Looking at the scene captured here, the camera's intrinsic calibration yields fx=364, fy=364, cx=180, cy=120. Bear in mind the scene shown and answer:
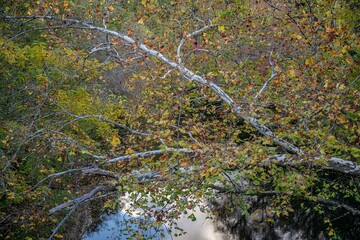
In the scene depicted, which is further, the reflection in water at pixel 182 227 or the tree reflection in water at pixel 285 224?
the reflection in water at pixel 182 227

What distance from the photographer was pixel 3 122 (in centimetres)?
859

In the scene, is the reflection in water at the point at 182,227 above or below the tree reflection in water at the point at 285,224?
above

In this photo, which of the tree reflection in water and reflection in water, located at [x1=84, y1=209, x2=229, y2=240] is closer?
the tree reflection in water

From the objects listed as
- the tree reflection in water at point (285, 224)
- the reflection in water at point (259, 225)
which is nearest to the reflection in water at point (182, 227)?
the reflection in water at point (259, 225)

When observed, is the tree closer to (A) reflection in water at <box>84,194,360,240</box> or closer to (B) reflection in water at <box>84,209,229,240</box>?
(A) reflection in water at <box>84,194,360,240</box>

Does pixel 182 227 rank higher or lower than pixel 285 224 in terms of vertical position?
higher

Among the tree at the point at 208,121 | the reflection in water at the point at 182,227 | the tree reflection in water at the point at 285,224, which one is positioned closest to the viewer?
the tree at the point at 208,121

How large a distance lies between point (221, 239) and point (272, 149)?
7036 millimetres

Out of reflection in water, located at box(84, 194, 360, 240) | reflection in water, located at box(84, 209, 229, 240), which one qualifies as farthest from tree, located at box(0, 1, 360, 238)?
reflection in water, located at box(84, 209, 229, 240)

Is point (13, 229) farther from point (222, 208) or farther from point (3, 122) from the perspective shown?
point (222, 208)

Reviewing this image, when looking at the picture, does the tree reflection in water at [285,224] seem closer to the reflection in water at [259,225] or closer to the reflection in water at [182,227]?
the reflection in water at [259,225]

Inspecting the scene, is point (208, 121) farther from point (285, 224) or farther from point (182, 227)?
point (182, 227)

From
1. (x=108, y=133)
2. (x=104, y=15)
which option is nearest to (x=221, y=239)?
(x=108, y=133)

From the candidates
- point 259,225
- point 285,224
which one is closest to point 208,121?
point 285,224
